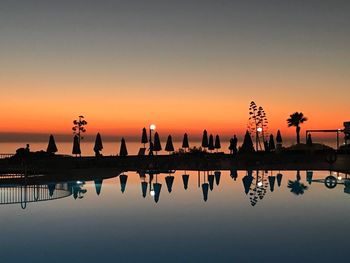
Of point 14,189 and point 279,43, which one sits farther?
point 279,43

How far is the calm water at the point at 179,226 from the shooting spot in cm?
827

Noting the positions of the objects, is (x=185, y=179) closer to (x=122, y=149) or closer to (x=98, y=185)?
(x=98, y=185)

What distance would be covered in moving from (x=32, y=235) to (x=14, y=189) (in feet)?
26.1

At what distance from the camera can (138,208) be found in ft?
46.8

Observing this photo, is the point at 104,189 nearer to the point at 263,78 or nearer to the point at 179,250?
the point at 179,250

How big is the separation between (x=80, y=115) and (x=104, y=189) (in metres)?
28.4

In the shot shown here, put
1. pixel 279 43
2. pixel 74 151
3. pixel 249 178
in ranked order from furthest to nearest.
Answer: pixel 74 151
pixel 279 43
pixel 249 178

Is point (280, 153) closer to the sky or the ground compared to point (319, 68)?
closer to the ground

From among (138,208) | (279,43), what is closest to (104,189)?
(138,208)

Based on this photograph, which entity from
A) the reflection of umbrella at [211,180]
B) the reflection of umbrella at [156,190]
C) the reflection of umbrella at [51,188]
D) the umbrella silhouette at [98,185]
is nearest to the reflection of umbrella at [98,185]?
the umbrella silhouette at [98,185]

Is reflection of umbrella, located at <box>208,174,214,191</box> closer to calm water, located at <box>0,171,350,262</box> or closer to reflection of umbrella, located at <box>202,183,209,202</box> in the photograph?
reflection of umbrella, located at <box>202,183,209,202</box>

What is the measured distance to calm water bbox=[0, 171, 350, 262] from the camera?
27.1 feet

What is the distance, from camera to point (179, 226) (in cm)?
1112

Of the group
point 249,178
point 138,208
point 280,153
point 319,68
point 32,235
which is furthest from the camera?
point 280,153
